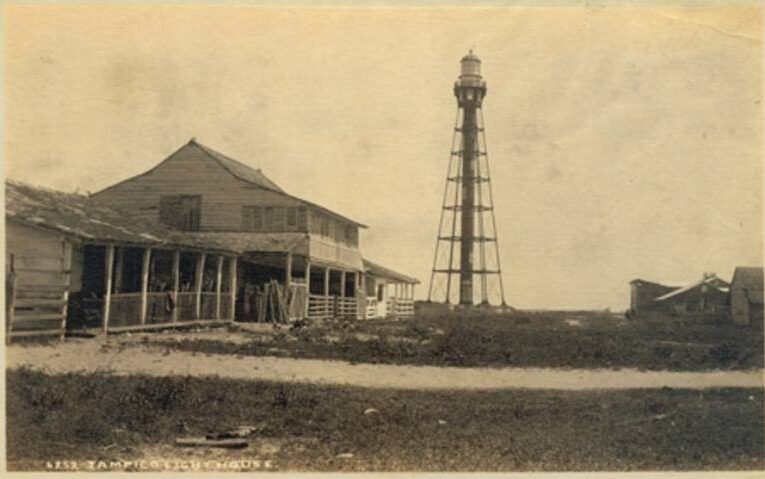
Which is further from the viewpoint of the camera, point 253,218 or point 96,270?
point 253,218

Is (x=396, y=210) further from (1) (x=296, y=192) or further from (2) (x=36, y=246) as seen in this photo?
(2) (x=36, y=246)

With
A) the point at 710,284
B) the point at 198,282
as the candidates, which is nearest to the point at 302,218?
the point at 198,282

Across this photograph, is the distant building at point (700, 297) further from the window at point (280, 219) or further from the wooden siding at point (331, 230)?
the window at point (280, 219)

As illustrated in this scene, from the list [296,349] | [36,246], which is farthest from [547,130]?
[36,246]

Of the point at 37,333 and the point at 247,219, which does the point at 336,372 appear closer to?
the point at 37,333

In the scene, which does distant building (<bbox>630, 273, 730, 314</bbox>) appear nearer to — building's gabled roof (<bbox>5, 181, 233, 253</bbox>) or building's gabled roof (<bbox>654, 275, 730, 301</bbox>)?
building's gabled roof (<bbox>654, 275, 730, 301</bbox>)

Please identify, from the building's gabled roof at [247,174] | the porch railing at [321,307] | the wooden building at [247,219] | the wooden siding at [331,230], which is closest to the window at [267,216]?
the wooden building at [247,219]

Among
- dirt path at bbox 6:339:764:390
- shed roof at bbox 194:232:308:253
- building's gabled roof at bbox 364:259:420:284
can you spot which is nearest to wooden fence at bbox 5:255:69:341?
dirt path at bbox 6:339:764:390
